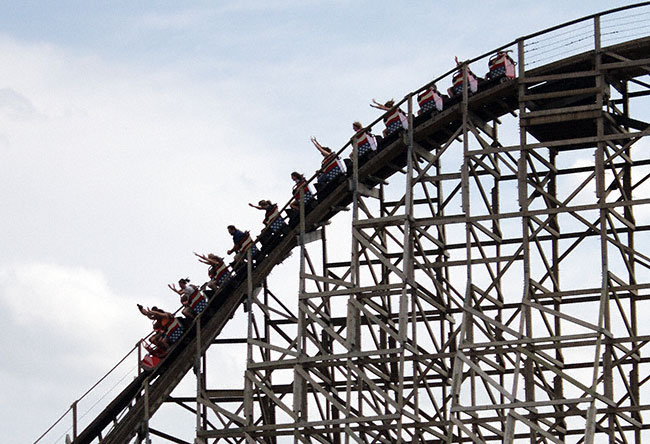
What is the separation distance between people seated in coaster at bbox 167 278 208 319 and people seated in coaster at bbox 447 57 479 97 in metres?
7.08

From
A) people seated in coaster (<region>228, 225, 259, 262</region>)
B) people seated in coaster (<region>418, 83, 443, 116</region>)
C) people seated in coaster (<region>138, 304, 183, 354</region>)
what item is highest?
people seated in coaster (<region>418, 83, 443, 116</region>)

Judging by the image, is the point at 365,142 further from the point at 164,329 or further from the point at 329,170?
the point at 164,329

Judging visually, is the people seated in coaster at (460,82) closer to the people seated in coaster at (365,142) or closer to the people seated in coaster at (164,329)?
the people seated in coaster at (365,142)

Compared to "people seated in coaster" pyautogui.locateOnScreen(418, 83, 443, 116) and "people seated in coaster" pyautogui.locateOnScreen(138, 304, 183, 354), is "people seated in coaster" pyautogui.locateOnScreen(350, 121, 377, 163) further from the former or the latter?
"people seated in coaster" pyautogui.locateOnScreen(138, 304, 183, 354)

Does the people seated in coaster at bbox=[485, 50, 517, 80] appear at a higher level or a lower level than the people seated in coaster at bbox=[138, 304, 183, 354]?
higher

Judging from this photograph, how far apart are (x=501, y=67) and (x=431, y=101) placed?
1.67m

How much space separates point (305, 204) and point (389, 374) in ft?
13.5

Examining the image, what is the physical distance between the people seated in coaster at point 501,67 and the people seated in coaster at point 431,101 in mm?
1133

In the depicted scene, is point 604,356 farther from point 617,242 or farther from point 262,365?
point 262,365

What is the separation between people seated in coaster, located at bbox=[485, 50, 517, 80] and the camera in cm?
4169

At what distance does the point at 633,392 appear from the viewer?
3984cm

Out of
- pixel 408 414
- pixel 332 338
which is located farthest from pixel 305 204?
pixel 408 414

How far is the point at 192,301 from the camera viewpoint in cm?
4388

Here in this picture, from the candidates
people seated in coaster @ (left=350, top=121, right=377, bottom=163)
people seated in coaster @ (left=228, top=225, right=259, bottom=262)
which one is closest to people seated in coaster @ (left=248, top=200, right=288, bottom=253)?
people seated in coaster @ (left=228, top=225, right=259, bottom=262)
